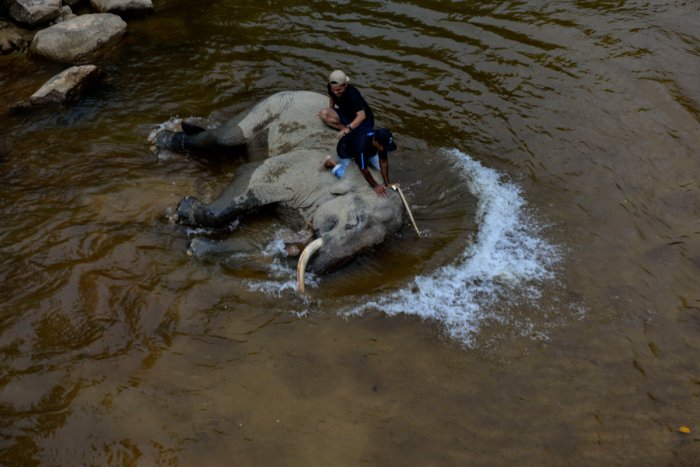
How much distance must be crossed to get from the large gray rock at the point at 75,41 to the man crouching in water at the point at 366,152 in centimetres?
621

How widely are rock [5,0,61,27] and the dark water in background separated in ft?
3.70

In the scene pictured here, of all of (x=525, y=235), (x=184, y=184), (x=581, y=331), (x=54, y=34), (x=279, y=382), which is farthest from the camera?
(x=54, y=34)

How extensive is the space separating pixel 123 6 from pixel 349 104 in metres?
7.11

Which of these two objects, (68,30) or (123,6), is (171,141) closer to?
(68,30)

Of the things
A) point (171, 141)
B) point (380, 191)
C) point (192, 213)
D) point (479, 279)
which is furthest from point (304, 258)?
point (171, 141)

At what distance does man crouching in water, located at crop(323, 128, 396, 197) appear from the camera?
692 centimetres

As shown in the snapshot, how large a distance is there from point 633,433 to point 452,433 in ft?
5.24

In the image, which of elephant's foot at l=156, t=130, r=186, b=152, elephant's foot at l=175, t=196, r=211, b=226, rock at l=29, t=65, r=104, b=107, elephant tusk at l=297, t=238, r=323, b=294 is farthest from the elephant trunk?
elephant tusk at l=297, t=238, r=323, b=294

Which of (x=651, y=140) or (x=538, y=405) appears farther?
(x=651, y=140)

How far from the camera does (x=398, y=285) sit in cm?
648

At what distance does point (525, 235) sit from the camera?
23.4ft

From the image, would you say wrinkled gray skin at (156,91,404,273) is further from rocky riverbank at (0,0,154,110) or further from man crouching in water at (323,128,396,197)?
rocky riverbank at (0,0,154,110)

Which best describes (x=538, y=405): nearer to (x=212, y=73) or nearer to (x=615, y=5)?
(x=212, y=73)

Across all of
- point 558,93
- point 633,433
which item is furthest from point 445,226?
point 558,93
